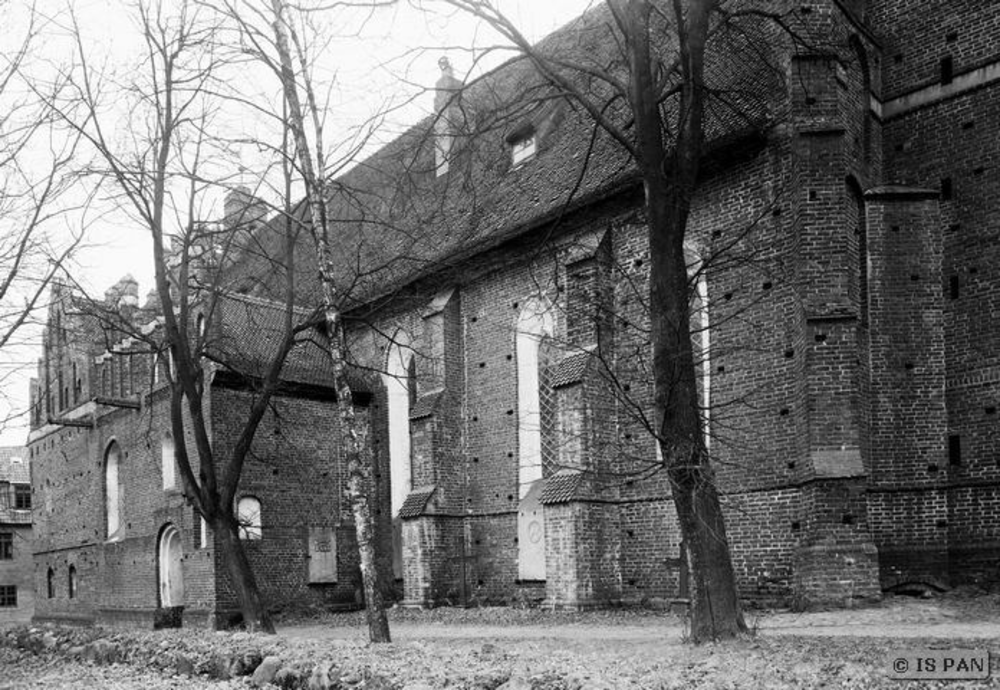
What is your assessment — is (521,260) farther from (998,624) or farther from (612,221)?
(998,624)

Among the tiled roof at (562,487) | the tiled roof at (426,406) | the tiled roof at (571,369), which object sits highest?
the tiled roof at (571,369)

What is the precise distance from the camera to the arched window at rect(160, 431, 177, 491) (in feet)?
79.4

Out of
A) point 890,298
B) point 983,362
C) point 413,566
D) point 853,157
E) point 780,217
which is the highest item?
point 853,157

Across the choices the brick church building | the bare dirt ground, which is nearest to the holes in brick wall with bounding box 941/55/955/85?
the brick church building

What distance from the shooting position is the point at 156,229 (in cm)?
1598

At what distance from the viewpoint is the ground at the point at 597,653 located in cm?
Result: 743

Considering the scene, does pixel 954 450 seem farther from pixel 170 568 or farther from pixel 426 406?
pixel 170 568

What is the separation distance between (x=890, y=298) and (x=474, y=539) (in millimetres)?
9659

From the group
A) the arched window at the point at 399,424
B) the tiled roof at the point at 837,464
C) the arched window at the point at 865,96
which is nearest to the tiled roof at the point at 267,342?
the arched window at the point at 399,424

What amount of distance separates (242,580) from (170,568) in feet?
30.4

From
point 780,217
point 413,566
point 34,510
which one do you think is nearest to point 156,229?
point 413,566

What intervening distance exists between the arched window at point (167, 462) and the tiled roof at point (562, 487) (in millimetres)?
11036

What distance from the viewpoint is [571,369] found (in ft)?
56.8

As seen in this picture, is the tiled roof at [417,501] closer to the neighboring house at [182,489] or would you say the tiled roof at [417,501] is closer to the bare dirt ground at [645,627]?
the bare dirt ground at [645,627]
